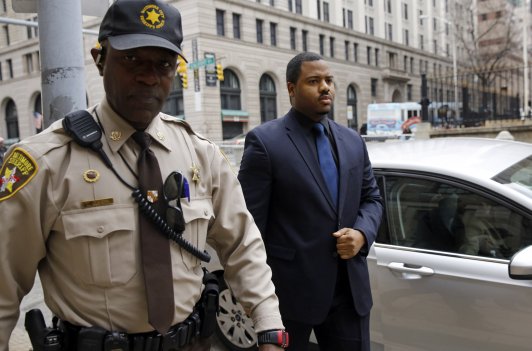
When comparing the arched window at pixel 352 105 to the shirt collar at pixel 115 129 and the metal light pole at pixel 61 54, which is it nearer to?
the metal light pole at pixel 61 54

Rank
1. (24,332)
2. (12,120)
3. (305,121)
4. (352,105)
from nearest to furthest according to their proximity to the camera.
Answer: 1. (305,121)
2. (24,332)
3. (12,120)
4. (352,105)

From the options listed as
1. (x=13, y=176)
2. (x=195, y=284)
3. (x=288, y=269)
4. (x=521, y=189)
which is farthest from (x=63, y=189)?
(x=521, y=189)

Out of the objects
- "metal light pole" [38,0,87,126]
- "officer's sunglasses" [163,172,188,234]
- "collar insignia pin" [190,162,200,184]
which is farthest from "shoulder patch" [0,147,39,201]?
"metal light pole" [38,0,87,126]

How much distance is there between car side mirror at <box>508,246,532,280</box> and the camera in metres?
2.50

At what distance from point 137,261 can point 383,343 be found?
2156 millimetres

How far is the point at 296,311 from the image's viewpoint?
8.32 ft

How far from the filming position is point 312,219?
2.54 m

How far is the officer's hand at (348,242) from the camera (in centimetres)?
247

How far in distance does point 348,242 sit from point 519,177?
140 cm

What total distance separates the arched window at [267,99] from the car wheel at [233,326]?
37206 millimetres

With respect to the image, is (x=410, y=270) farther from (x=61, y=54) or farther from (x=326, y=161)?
(x=61, y=54)

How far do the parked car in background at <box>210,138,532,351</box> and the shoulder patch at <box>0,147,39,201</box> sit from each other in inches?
88.7

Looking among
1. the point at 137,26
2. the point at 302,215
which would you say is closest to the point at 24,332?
the point at 302,215

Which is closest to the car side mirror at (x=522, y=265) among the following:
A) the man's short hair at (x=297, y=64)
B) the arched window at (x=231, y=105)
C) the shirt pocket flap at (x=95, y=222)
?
the man's short hair at (x=297, y=64)
